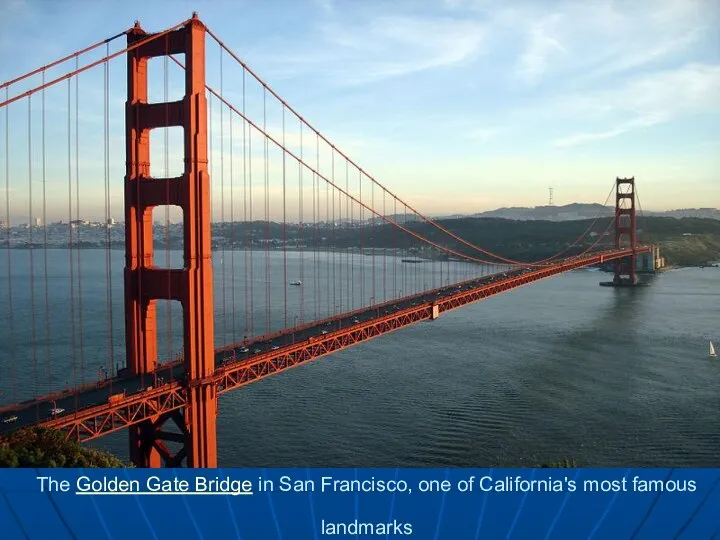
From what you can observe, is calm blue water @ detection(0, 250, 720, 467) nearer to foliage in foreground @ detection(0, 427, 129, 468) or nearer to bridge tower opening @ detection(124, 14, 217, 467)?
bridge tower opening @ detection(124, 14, 217, 467)

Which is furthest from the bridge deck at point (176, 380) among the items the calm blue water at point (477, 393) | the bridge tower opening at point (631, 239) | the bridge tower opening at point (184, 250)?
the bridge tower opening at point (631, 239)

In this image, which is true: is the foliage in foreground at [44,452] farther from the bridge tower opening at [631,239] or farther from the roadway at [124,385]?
the bridge tower opening at [631,239]

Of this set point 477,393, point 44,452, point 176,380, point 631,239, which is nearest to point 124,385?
point 176,380

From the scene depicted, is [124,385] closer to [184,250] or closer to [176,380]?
[176,380]

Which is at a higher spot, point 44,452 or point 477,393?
point 44,452

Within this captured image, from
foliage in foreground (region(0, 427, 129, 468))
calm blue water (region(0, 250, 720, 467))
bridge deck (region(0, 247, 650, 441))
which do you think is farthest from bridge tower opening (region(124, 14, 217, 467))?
foliage in foreground (region(0, 427, 129, 468))

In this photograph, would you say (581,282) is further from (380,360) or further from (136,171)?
(136,171)
